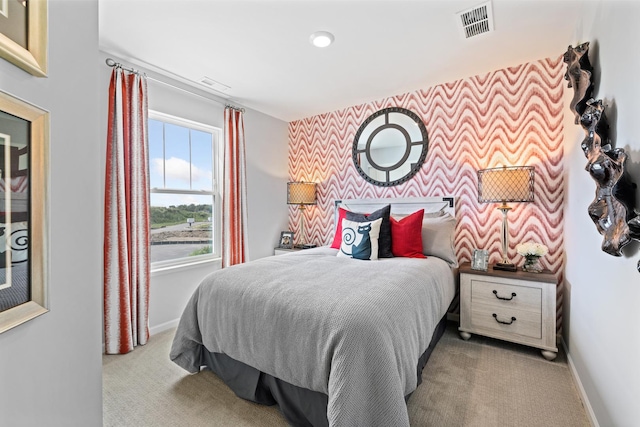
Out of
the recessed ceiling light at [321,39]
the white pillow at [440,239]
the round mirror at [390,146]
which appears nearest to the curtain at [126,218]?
the recessed ceiling light at [321,39]

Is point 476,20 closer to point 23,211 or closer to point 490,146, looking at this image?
point 490,146

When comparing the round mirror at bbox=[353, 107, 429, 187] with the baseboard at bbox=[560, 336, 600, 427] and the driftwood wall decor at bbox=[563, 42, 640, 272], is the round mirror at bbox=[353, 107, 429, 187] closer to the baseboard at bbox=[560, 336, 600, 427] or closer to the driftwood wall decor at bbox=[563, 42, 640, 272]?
the driftwood wall decor at bbox=[563, 42, 640, 272]

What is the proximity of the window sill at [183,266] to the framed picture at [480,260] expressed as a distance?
8.46 feet

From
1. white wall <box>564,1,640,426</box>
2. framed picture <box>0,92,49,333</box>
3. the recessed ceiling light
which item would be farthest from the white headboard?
framed picture <box>0,92,49,333</box>

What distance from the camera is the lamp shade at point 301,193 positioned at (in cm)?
379

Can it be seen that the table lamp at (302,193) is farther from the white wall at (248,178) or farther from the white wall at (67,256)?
the white wall at (67,256)

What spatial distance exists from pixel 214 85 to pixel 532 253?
3304 millimetres

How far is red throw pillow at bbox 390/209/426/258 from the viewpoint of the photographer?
253cm

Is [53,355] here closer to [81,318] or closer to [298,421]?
[81,318]

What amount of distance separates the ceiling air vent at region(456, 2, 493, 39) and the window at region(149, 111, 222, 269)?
2.51 m

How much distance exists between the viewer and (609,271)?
139cm

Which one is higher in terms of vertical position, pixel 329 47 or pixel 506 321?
pixel 329 47

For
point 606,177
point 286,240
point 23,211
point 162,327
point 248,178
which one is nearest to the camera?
point 23,211

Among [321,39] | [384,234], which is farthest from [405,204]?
[321,39]
